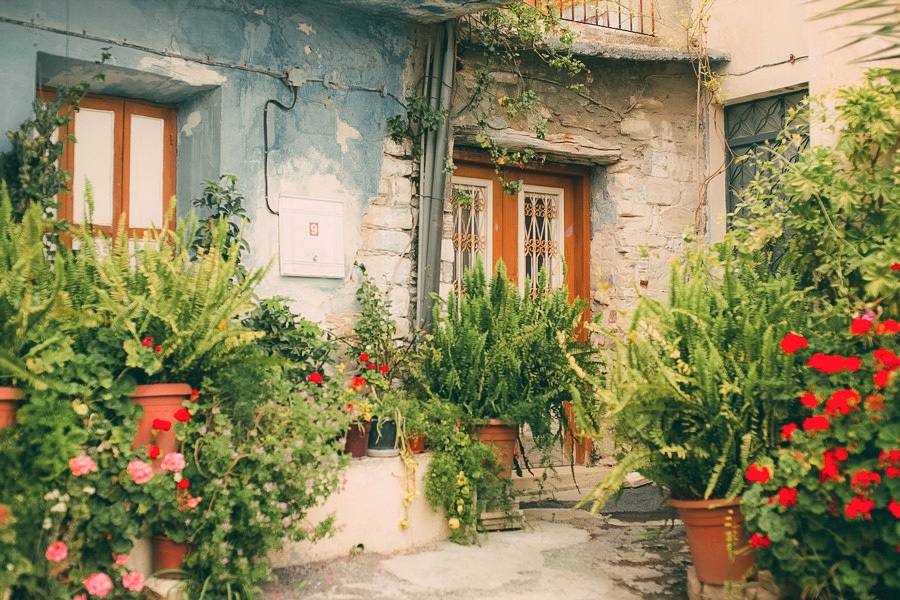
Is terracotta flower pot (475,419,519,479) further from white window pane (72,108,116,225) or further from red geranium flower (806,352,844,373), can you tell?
white window pane (72,108,116,225)

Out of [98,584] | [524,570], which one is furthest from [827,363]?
[98,584]

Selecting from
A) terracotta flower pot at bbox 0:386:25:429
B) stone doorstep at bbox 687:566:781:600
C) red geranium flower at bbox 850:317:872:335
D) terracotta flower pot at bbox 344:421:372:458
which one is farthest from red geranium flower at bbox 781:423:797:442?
terracotta flower pot at bbox 0:386:25:429

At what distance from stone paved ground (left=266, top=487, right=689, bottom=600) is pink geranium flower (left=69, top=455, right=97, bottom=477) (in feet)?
3.69

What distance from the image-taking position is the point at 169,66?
493 cm

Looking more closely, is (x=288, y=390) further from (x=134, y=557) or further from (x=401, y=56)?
(x=401, y=56)

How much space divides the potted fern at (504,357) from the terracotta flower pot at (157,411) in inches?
68.8

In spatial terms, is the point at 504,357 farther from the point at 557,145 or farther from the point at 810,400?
the point at 557,145

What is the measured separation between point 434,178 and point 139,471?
10.1 ft

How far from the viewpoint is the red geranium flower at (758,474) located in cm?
347

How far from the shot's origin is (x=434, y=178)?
5832 millimetres

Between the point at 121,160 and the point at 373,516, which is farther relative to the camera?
the point at 121,160

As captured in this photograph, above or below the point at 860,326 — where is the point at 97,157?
above

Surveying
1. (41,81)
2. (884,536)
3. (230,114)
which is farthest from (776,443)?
(41,81)

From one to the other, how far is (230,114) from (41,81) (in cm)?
100
